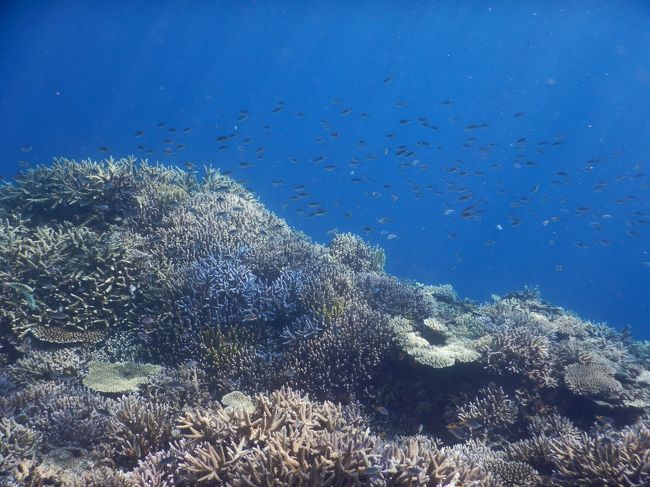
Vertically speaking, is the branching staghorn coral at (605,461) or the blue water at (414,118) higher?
the blue water at (414,118)

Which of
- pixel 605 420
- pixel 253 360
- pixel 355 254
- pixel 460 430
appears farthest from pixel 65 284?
pixel 605 420

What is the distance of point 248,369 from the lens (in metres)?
6.56

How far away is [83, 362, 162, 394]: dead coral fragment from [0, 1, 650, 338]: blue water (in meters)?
60.0

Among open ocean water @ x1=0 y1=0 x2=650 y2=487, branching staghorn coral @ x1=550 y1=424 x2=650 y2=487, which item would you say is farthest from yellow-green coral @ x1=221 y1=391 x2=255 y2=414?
branching staghorn coral @ x1=550 y1=424 x2=650 y2=487

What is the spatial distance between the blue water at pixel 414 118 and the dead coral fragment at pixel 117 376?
60.0m

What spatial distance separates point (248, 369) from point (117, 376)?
212cm

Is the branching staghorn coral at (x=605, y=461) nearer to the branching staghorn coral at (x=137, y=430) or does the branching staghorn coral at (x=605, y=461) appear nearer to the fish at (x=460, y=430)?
the fish at (x=460, y=430)

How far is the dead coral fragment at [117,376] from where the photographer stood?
20.1 ft

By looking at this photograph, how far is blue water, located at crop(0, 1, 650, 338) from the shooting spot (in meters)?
81.6

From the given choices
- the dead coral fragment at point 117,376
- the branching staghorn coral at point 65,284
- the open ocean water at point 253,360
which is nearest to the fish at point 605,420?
the open ocean water at point 253,360

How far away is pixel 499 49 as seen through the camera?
95.1 metres

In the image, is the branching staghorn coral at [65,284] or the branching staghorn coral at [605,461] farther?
the branching staghorn coral at [65,284]

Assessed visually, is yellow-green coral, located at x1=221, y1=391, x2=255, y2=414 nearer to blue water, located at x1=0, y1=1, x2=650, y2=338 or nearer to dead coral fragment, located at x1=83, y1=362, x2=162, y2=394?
dead coral fragment, located at x1=83, y1=362, x2=162, y2=394

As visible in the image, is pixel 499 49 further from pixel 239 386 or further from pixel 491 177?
pixel 239 386
